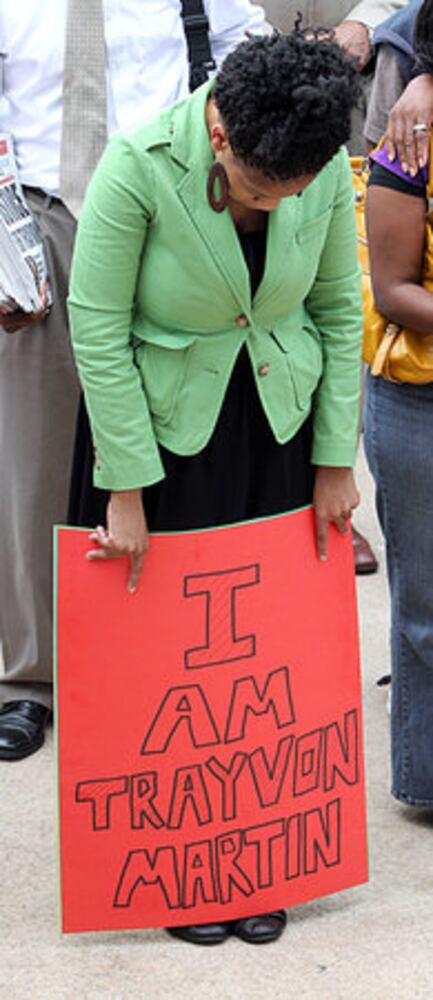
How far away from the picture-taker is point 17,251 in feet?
11.0

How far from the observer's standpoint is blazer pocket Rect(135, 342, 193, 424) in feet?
8.88

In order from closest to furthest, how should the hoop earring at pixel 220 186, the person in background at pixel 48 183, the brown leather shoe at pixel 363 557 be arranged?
the hoop earring at pixel 220 186, the person in background at pixel 48 183, the brown leather shoe at pixel 363 557

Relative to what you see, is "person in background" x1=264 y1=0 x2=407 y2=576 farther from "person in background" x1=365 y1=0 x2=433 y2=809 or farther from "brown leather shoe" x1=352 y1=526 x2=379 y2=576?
"person in background" x1=365 y1=0 x2=433 y2=809

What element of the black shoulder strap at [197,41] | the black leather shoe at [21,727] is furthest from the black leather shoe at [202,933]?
the black shoulder strap at [197,41]

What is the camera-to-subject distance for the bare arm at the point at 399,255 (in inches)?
117

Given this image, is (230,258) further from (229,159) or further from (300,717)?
(300,717)

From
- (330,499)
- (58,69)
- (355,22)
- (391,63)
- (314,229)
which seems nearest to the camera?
(314,229)

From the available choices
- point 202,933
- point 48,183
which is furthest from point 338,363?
point 202,933

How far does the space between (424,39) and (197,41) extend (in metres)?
0.73

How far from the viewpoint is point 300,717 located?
2.95m

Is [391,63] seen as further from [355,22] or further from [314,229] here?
[355,22]

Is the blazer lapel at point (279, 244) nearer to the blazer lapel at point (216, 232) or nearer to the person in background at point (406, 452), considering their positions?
the blazer lapel at point (216, 232)

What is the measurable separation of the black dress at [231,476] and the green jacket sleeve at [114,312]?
10cm

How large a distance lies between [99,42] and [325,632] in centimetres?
142
